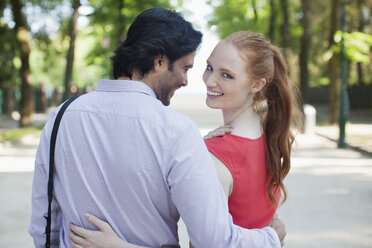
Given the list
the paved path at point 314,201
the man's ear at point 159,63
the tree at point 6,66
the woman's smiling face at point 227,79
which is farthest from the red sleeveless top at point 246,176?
the tree at point 6,66

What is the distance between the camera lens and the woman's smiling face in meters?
2.07

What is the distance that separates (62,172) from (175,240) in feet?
1.65

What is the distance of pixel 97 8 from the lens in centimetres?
2311

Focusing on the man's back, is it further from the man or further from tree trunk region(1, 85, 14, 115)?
tree trunk region(1, 85, 14, 115)

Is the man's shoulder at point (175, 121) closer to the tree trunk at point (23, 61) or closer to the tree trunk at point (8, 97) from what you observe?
the tree trunk at point (23, 61)

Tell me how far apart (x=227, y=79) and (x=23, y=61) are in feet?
59.4

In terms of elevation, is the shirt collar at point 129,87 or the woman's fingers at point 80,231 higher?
the shirt collar at point 129,87

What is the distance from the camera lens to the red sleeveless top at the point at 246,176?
6.37 ft

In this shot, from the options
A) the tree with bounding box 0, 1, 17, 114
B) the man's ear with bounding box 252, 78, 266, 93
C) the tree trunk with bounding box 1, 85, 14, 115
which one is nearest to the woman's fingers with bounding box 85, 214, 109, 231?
the man's ear with bounding box 252, 78, 266, 93

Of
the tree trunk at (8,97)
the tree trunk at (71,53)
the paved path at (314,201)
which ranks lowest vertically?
the tree trunk at (8,97)

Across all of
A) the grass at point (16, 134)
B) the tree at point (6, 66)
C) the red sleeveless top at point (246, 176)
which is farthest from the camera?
the tree at point (6, 66)

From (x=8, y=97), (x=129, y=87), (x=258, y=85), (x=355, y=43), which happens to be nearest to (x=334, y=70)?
(x=355, y=43)

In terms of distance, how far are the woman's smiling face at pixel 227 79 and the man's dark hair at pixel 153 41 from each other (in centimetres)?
33

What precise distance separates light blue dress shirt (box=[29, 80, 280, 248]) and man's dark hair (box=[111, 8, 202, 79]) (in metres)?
0.10
